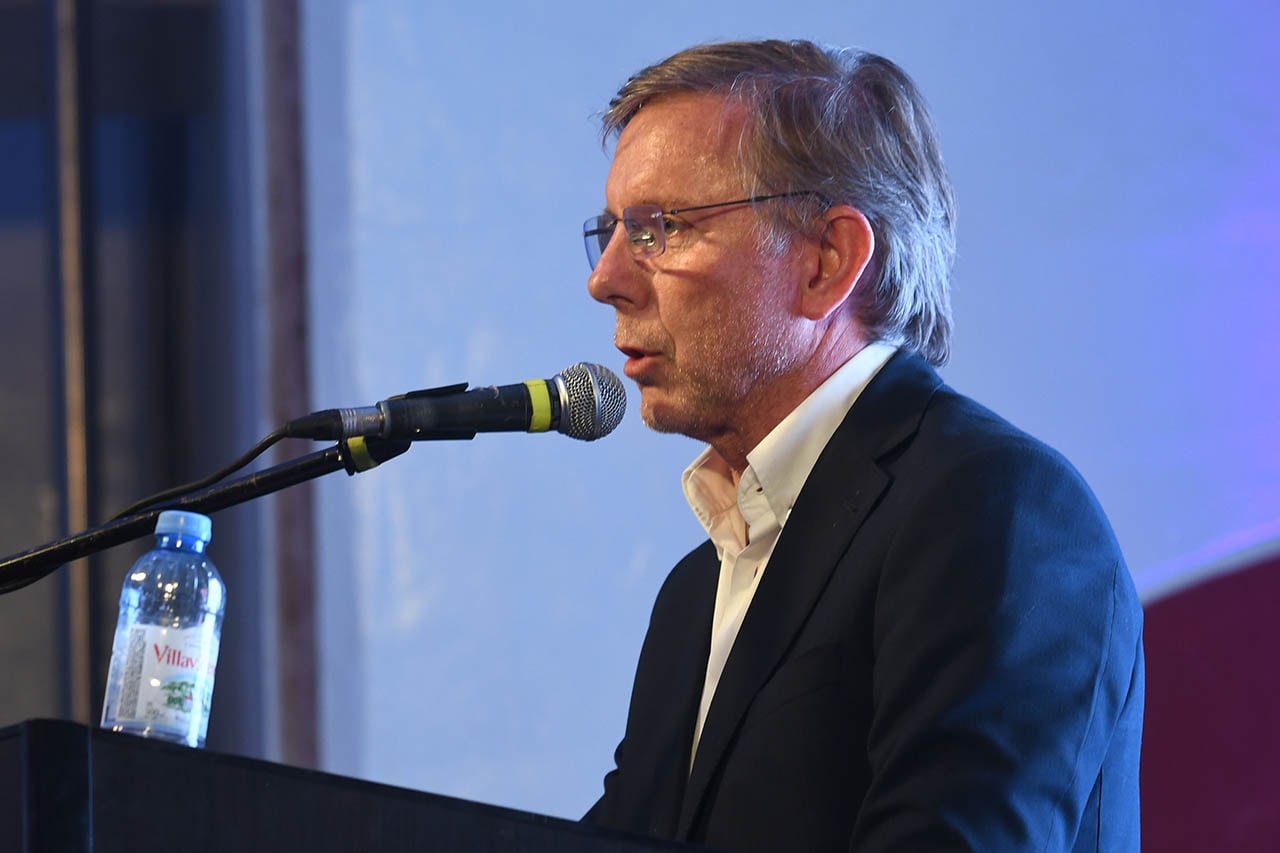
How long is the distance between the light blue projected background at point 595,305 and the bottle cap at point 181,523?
1.55 meters

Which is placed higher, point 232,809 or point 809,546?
point 809,546

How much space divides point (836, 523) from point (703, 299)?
366 mm

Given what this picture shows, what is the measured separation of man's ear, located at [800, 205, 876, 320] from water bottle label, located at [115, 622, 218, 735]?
2.85 feet

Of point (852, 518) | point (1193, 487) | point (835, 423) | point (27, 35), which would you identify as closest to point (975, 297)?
point (1193, 487)

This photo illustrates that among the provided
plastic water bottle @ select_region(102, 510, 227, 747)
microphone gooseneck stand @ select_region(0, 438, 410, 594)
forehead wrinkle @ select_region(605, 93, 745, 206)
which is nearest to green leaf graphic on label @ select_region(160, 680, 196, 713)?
plastic water bottle @ select_region(102, 510, 227, 747)

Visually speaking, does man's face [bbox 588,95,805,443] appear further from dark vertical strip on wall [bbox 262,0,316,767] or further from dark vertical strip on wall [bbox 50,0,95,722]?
dark vertical strip on wall [bbox 50,0,95,722]

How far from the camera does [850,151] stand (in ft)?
5.88

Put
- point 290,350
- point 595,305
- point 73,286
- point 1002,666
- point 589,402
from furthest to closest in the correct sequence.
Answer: point 73,286 < point 290,350 < point 595,305 < point 589,402 < point 1002,666

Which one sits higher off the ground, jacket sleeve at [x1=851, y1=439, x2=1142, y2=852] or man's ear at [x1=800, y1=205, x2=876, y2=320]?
man's ear at [x1=800, y1=205, x2=876, y2=320]

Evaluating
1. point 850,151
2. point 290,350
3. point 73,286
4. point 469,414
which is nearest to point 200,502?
point 469,414

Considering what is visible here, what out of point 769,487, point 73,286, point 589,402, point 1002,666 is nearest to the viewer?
point 1002,666

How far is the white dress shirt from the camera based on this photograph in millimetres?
1658

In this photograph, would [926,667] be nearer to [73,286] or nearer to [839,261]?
[839,261]

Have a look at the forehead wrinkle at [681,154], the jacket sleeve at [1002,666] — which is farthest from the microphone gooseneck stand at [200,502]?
the forehead wrinkle at [681,154]
